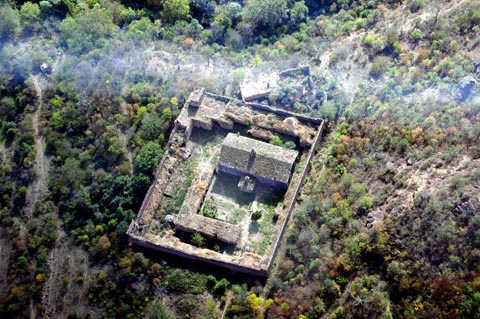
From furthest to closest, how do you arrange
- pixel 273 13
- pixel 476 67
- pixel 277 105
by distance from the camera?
1. pixel 273 13
2. pixel 277 105
3. pixel 476 67

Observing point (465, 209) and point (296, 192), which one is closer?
point (465, 209)

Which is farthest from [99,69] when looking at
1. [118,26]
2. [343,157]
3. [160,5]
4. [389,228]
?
[389,228]

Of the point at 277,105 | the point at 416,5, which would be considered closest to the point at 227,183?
the point at 277,105

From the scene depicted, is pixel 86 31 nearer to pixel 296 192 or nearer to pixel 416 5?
pixel 296 192

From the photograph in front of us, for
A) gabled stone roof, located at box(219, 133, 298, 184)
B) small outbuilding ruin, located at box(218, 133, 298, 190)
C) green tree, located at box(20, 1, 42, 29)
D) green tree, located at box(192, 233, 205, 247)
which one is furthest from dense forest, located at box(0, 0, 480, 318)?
gabled stone roof, located at box(219, 133, 298, 184)

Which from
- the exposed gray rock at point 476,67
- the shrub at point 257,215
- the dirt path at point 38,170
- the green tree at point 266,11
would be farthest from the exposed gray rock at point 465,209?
the dirt path at point 38,170

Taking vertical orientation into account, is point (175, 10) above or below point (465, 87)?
above

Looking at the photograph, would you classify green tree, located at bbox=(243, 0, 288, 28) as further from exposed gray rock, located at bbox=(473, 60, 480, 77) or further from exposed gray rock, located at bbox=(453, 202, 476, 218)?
exposed gray rock, located at bbox=(453, 202, 476, 218)

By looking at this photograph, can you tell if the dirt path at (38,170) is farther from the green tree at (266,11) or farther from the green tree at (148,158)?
the green tree at (266,11)
